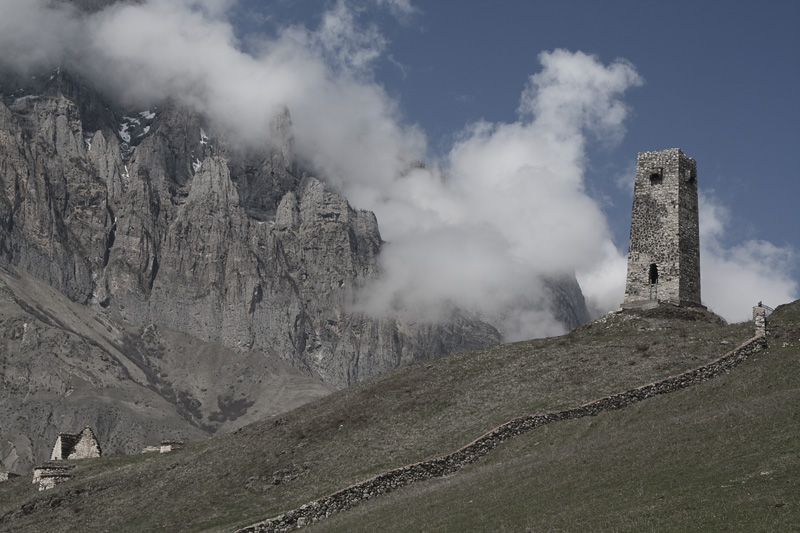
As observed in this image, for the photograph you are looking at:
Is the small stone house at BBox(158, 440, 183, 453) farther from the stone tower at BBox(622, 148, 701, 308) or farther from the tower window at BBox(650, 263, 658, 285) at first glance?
the tower window at BBox(650, 263, 658, 285)

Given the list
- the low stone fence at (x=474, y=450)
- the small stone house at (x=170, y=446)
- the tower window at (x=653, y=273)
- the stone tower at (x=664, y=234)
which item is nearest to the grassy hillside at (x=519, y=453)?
the low stone fence at (x=474, y=450)

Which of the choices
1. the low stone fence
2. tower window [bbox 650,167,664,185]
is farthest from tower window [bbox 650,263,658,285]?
the low stone fence

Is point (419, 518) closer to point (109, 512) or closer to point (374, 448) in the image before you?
point (374, 448)

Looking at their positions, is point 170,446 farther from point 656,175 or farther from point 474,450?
point 656,175

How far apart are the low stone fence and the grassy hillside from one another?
3.12 feet

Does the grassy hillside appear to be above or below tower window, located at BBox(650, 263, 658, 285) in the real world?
below

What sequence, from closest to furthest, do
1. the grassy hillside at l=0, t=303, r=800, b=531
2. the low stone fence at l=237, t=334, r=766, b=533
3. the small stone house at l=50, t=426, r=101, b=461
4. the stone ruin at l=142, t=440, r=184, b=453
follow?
the grassy hillside at l=0, t=303, r=800, b=531
the low stone fence at l=237, t=334, r=766, b=533
the stone ruin at l=142, t=440, r=184, b=453
the small stone house at l=50, t=426, r=101, b=461

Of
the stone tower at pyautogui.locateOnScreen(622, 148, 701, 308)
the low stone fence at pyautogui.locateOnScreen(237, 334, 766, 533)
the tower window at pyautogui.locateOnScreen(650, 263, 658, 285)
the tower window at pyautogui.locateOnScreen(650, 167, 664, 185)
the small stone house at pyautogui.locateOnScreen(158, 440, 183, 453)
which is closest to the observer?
the low stone fence at pyautogui.locateOnScreen(237, 334, 766, 533)

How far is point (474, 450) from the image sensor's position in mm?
49906

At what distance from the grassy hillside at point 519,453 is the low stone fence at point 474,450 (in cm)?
95

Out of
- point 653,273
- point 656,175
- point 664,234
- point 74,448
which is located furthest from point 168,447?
point 656,175

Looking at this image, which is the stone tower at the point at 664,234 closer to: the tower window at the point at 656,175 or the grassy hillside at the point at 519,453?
the tower window at the point at 656,175

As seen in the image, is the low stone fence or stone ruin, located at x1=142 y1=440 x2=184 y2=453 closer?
the low stone fence

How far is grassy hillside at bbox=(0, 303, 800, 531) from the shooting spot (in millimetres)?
34812
